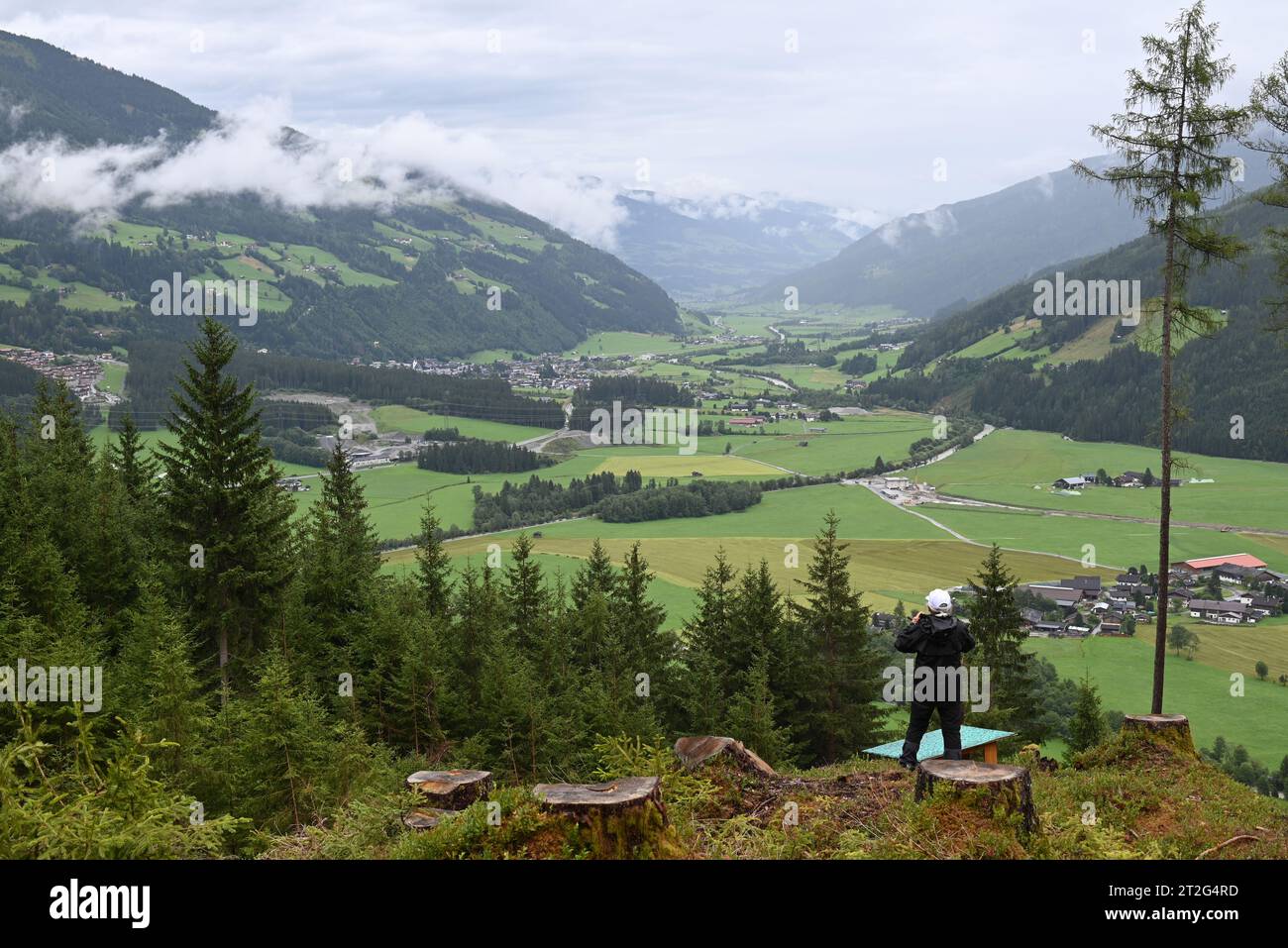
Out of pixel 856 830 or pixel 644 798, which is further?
pixel 856 830

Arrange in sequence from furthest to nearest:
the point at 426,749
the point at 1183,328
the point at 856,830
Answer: the point at 426,749, the point at 1183,328, the point at 856,830

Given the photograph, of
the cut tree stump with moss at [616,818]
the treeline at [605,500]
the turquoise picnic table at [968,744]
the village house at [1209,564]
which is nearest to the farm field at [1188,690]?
the village house at [1209,564]

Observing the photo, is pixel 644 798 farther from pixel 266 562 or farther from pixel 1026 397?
pixel 1026 397

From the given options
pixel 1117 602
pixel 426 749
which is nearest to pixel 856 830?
pixel 426 749

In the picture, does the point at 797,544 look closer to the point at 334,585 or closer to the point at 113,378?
the point at 334,585

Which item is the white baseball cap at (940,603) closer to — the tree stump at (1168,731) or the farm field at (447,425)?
the tree stump at (1168,731)

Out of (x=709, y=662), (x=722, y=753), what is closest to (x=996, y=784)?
(x=722, y=753)

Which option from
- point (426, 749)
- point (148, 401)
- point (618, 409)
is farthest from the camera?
point (618, 409)
